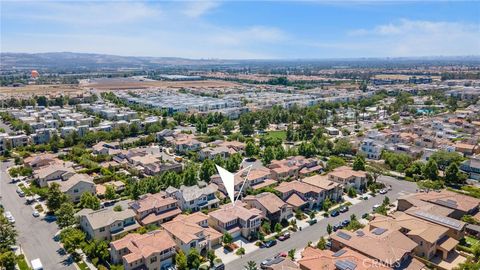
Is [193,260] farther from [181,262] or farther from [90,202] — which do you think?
[90,202]

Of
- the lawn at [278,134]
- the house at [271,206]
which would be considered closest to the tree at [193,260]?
the house at [271,206]

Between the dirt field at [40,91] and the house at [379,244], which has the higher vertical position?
the dirt field at [40,91]

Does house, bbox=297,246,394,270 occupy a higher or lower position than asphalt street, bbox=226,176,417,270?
higher

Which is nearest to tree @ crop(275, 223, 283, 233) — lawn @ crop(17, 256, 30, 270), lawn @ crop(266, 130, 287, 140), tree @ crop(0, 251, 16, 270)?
lawn @ crop(17, 256, 30, 270)

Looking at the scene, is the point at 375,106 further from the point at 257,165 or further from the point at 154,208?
the point at 154,208

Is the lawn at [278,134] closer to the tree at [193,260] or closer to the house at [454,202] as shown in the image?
the house at [454,202]

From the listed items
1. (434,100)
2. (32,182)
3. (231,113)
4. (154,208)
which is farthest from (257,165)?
(434,100)

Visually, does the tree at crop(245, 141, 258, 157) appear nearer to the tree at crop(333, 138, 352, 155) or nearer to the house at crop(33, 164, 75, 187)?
the tree at crop(333, 138, 352, 155)
